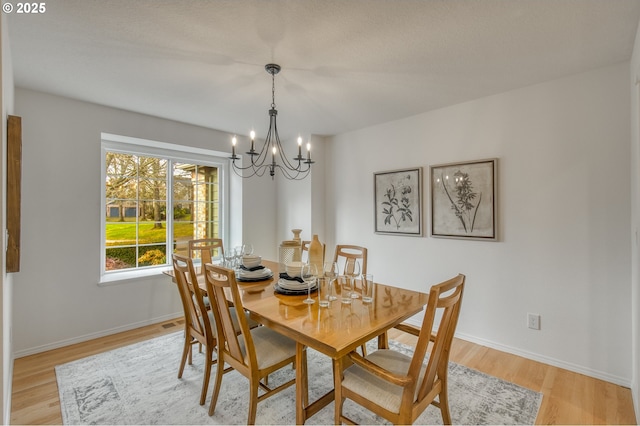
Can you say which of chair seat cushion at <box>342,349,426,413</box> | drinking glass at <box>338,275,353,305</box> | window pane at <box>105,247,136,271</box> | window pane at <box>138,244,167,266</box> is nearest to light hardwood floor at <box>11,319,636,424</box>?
window pane at <box>105,247,136,271</box>

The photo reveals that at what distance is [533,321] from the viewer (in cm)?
263

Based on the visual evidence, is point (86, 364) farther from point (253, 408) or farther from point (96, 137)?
point (96, 137)

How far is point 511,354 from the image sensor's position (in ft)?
8.95

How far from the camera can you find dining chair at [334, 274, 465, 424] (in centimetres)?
130

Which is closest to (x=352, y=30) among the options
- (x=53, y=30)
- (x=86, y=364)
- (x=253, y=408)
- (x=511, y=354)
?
(x=53, y=30)

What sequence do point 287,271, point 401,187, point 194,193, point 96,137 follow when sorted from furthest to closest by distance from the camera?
point 194,193 → point 401,187 → point 96,137 → point 287,271

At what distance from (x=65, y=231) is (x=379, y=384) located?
3166 mm

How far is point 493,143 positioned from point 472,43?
1.18 metres

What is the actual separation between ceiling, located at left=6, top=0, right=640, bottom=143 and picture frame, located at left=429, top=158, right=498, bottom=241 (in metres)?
0.70

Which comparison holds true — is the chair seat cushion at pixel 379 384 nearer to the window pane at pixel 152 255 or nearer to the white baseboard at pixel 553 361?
the white baseboard at pixel 553 361

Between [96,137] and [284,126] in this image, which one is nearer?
[96,137]

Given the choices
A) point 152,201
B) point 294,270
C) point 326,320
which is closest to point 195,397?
point 294,270

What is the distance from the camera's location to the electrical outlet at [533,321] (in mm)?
2609

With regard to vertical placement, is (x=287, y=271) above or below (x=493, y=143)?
below
